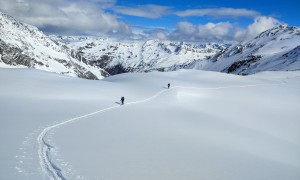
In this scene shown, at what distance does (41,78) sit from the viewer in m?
50.2

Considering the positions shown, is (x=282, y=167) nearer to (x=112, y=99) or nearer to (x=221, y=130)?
(x=221, y=130)

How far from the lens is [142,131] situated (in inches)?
986

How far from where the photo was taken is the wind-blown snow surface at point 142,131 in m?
16.5

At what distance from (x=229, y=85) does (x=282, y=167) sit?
44706 millimetres

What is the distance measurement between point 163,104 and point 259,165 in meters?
22.8

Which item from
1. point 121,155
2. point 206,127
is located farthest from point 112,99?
point 121,155

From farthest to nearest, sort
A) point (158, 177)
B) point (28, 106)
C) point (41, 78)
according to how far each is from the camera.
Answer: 1. point (41, 78)
2. point (28, 106)
3. point (158, 177)

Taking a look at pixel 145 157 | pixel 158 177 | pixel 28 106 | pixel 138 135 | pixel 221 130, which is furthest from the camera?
pixel 28 106

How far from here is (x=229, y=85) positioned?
63.8m

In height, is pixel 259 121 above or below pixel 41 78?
below

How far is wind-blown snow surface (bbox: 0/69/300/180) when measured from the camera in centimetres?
1645

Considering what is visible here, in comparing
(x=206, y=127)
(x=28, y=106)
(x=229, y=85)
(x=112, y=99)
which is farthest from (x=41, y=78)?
→ (x=229, y=85)

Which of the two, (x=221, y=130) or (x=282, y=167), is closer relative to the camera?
(x=282, y=167)

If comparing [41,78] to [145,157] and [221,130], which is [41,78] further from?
[145,157]
